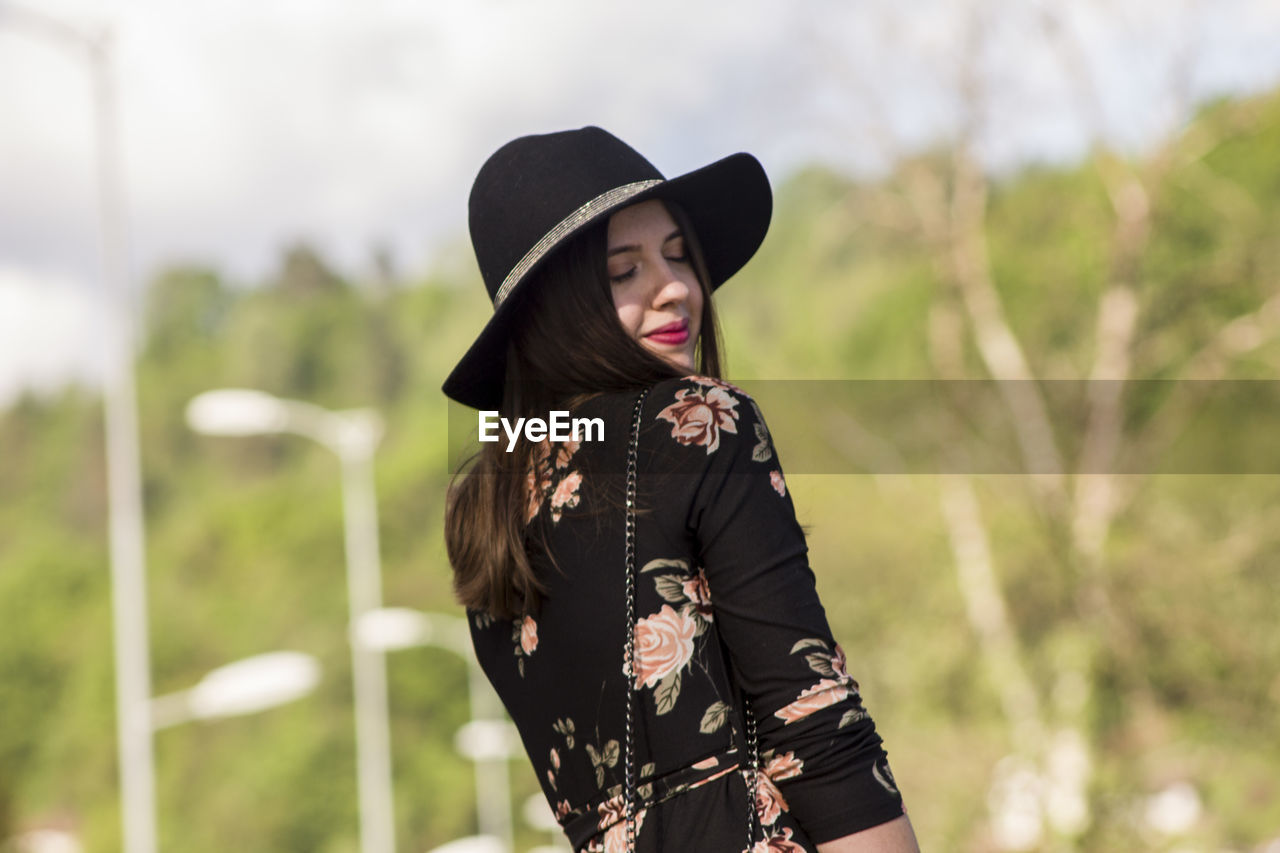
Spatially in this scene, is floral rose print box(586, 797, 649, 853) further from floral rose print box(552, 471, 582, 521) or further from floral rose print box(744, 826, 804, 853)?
floral rose print box(552, 471, 582, 521)

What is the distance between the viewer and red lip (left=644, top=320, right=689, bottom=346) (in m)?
1.90

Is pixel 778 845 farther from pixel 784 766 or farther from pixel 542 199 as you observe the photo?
pixel 542 199

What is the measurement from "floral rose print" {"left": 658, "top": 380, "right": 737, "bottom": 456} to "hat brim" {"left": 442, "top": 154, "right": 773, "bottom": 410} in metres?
0.27

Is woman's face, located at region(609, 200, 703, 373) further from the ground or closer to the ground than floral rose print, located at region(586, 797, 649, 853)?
further from the ground

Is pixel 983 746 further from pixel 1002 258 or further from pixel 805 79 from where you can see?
pixel 1002 258

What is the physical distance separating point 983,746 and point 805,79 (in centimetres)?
654

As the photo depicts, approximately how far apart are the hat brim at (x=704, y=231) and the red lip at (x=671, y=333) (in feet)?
0.53

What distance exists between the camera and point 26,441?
257 feet

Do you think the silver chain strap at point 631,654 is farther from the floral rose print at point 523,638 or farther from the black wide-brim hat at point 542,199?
the black wide-brim hat at point 542,199

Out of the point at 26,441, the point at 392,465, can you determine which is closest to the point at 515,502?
the point at 392,465

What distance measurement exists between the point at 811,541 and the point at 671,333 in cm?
1721

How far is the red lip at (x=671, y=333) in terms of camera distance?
6.24ft

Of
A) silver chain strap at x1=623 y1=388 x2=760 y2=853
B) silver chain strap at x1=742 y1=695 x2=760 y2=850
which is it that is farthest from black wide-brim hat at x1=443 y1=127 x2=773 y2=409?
silver chain strap at x1=742 y1=695 x2=760 y2=850

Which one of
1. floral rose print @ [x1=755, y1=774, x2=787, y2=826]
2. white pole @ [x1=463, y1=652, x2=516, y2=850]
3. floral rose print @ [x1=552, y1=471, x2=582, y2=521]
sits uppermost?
floral rose print @ [x1=552, y1=471, x2=582, y2=521]
